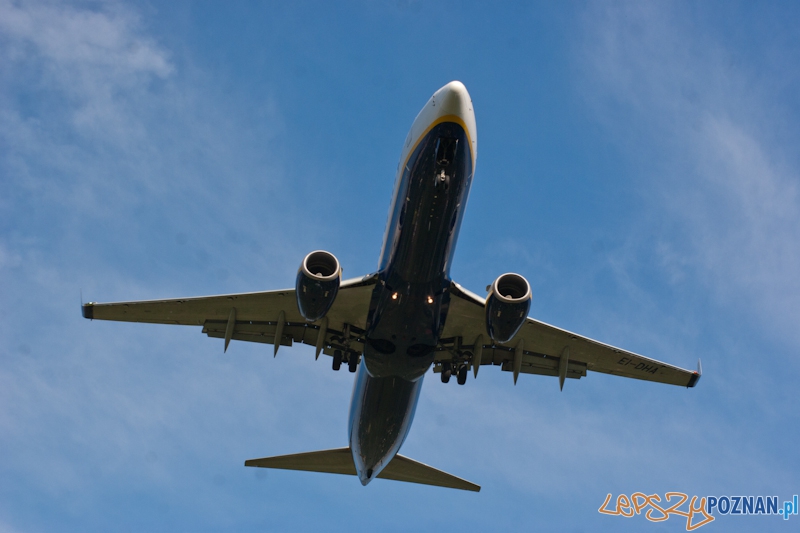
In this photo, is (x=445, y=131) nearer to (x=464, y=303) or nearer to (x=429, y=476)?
(x=464, y=303)

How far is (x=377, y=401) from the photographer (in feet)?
68.0

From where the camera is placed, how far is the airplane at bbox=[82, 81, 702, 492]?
17.3 metres

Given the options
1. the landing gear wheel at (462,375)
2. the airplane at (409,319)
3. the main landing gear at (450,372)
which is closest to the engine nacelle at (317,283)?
the airplane at (409,319)

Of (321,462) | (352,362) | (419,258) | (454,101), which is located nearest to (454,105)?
(454,101)

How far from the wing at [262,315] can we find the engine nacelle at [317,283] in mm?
2218

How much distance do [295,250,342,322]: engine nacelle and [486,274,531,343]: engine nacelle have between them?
147 inches

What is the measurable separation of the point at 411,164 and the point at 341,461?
11.9 metres

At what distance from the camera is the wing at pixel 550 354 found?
22.1 m

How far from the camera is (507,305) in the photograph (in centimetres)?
1775

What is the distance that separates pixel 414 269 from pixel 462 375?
5862mm

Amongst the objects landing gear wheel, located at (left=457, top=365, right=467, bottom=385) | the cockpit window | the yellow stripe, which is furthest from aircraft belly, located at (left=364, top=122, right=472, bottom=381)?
landing gear wheel, located at (left=457, top=365, right=467, bottom=385)

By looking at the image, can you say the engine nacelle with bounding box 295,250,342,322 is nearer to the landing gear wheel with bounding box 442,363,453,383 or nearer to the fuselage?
the fuselage

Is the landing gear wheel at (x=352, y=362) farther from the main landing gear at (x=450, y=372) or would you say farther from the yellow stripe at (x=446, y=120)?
the yellow stripe at (x=446, y=120)

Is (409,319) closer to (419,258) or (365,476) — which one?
(419,258)
